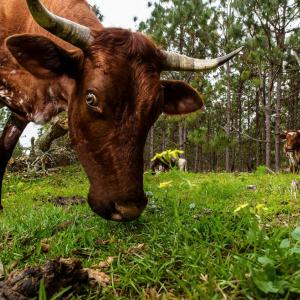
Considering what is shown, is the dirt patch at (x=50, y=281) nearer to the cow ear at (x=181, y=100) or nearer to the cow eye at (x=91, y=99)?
the cow eye at (x=91, y=99)

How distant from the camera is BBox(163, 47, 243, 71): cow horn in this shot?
12.3 ft

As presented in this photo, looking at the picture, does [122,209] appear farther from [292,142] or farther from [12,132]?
[292,142]

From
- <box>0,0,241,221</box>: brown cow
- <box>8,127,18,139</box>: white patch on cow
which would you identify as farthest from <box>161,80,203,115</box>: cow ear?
<box>8,127,18,139</box>: white patch on cow

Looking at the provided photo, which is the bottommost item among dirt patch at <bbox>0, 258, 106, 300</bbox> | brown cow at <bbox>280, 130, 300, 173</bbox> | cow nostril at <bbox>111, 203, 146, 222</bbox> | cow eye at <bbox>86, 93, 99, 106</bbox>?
dirt patch at <bbox>0, 258, 106, 300</bbox>

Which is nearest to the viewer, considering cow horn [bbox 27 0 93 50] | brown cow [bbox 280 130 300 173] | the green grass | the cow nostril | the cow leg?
the green grass

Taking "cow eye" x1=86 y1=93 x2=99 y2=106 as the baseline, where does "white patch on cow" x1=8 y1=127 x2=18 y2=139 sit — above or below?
below

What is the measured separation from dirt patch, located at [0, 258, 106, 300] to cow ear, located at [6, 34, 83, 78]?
1.89 m

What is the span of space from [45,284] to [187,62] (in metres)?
2.63

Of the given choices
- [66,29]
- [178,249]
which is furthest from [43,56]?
[178,249]

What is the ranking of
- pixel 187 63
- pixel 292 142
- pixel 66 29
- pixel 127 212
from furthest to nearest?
pixel 292 142, pixel 187 63, pixel 66 29, pixel 127 212

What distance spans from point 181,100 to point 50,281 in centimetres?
274

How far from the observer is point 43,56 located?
3.41 metres

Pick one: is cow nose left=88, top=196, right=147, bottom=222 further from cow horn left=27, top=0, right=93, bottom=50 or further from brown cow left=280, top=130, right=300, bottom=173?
brown cow left=280, top=130, right=300, bottom=173

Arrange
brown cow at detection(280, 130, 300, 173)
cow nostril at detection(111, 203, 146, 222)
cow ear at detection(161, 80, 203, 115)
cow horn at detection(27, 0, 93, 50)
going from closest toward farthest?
cow nostril at detection(111, 203, 146, 222), cow horn at detection(27, 0, 93, 50), cow ear at detection(161, 80, 203, 115), brown cow at detection(280, 130, 300, 173)
